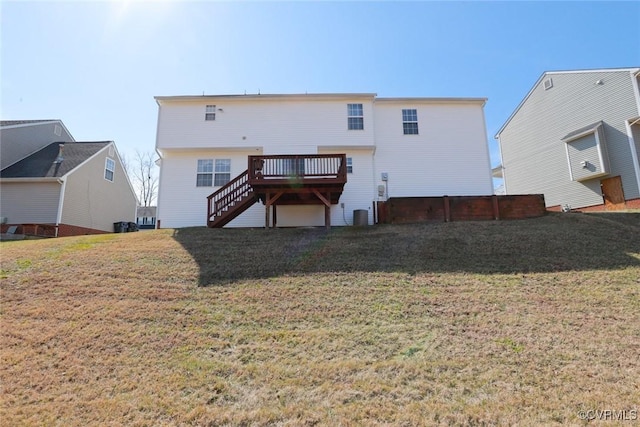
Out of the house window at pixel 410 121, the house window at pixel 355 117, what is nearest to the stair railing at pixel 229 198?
the house window at pixel 355 117

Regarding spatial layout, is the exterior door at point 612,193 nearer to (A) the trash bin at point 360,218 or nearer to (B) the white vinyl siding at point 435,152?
(B) the white vinyl siding at point 435,152

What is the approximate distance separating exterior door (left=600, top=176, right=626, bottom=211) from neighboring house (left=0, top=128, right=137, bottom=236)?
24424mm

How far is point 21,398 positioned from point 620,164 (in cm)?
1979

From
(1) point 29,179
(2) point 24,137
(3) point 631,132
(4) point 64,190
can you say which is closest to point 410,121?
(3) point 631,132

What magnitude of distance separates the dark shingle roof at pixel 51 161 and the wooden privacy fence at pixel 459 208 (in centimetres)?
1566

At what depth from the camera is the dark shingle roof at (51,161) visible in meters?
16.2

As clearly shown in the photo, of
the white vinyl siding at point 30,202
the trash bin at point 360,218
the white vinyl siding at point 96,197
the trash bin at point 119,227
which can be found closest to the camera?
the trash bin at point 360,218

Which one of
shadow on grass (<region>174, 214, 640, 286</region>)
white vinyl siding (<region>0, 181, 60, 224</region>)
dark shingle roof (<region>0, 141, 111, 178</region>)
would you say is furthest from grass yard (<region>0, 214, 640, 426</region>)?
dark shingle roof (<region>0, 141, 111, 178</region>)

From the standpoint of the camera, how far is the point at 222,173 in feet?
46.2

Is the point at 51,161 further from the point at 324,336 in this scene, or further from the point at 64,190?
the point at 324,336

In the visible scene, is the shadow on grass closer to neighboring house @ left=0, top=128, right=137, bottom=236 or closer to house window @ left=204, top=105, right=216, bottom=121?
house window @ left=204, top=105, right=216, bottom=121

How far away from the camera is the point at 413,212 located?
1220cm

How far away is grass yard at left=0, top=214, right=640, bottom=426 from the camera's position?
3432 mm

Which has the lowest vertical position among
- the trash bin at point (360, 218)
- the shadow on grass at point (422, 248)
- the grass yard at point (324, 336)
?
the grass yard at point (324, 336)
